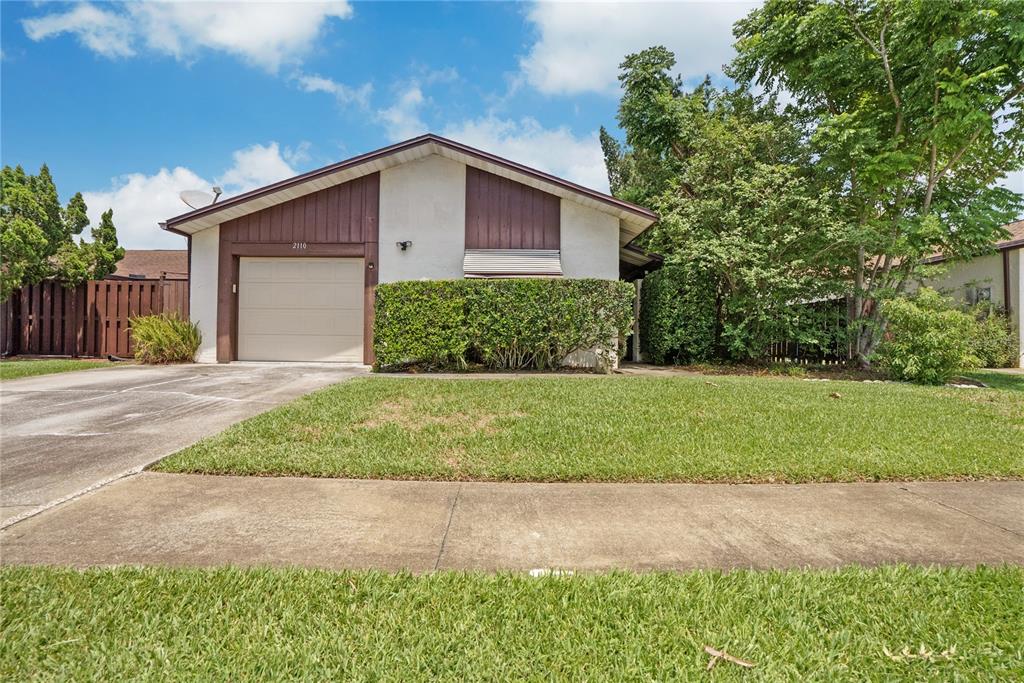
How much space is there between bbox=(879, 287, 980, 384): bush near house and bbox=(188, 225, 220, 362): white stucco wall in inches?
546

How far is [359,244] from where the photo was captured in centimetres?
1027

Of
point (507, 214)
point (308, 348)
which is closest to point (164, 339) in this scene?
point (308, 348)

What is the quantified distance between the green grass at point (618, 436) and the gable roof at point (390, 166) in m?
5.06

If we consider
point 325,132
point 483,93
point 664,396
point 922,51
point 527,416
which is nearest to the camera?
point 527,416

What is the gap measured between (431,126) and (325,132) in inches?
139

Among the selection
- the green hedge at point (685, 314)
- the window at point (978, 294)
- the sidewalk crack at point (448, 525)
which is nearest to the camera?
the sidewalk crack at point (448, 525)

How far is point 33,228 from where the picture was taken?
995 centimetres

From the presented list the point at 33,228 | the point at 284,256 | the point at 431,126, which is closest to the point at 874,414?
the point at 431,126

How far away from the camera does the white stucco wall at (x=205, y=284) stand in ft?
33.6

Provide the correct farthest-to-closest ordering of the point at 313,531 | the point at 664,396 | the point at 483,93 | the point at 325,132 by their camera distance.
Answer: the point at 325,132
the point at 483,93
the point at 664,396
the point at 313,531

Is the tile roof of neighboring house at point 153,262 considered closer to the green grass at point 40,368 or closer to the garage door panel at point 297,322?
the green grass at point 40,368

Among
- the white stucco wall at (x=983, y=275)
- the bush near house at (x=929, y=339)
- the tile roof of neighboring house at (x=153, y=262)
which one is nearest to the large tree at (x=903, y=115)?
the bush near house at (x=929, y=339)

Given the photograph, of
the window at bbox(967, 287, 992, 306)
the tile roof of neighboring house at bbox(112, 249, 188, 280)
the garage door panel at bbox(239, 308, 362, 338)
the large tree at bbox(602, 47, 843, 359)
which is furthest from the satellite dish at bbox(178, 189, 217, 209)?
the window at bbox(967, 287, 992, 306)

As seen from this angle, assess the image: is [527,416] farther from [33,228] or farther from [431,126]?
[33,228]
